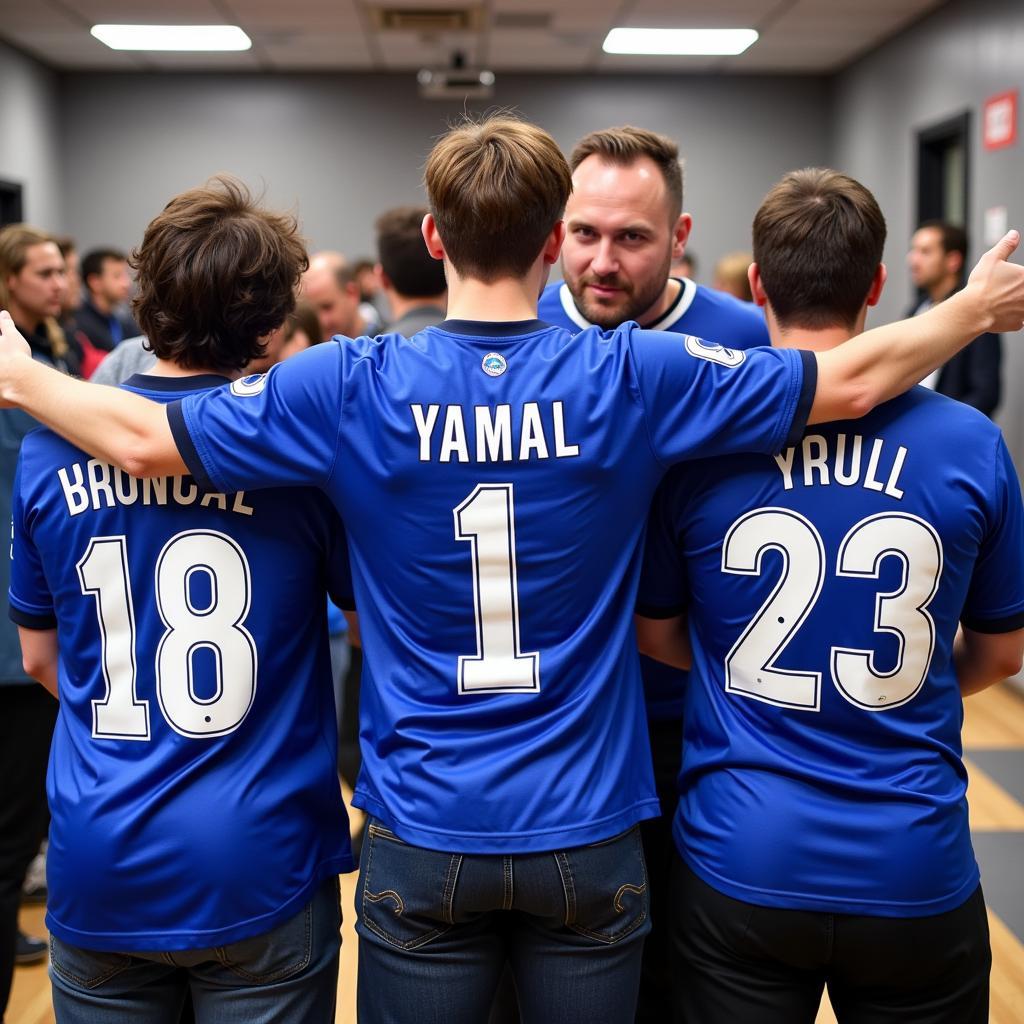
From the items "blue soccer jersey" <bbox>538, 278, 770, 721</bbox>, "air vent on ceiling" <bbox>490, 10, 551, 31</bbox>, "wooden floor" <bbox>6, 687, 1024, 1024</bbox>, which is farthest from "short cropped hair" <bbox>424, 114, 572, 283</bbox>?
"air vent on ceiling" <bbox>490, 10, 551, 31</bbox>

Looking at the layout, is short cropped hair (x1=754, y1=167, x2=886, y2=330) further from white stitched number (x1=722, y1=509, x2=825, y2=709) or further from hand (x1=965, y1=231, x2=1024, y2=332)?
white stitched number (x1=722, y1=509, x2=825, y2=709)

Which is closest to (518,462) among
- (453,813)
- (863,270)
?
(453,813)

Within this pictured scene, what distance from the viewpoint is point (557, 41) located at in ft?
27.3

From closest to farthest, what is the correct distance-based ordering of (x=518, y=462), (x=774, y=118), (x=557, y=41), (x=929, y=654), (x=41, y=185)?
(x=518, y=462)
(x=929, y=654)
(x=557, y=41)
(x=41, y=185)
(x=774, y=118)

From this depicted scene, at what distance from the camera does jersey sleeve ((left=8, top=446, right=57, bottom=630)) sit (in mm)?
1509

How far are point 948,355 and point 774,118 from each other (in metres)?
8.79

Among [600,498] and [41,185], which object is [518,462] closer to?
[600,498]

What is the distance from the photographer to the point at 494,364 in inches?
54.7

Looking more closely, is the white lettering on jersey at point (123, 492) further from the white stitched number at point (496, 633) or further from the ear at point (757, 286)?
the ear at point (757, 286)

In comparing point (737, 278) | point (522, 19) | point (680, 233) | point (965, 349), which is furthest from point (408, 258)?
point (522, 19)

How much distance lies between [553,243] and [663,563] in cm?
44

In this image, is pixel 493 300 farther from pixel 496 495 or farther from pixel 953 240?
pixel 953 240

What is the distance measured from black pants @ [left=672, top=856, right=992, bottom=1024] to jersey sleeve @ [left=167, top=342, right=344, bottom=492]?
29.1 inches

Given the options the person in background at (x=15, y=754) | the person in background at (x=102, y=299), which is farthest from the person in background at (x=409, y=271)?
the person in background at (x=102, y=299)
